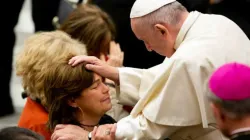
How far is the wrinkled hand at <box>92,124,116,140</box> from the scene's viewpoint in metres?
2.95

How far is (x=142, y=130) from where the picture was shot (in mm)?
2910

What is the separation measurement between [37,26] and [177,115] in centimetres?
244

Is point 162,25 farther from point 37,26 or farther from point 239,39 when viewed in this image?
point 37,26

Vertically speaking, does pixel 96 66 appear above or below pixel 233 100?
below

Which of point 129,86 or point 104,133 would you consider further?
point 129,86

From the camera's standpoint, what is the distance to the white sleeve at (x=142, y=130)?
2906mm

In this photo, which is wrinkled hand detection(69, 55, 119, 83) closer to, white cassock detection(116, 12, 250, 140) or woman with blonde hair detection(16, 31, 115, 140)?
woman with blonde hair detection(16, 31, 115, 140)

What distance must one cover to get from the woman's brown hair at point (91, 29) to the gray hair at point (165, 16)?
0.89 metres

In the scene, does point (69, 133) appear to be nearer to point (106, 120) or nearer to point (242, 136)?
point (106, 120)

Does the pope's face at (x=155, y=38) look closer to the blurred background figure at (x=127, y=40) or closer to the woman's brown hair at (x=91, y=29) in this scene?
the woman's brown hair at (x=91, y=29)

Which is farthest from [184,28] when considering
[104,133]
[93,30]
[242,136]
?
[93,30]

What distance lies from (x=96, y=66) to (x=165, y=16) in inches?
16.8

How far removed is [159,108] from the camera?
289cm

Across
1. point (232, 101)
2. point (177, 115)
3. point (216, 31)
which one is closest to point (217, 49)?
point (216, 31)
